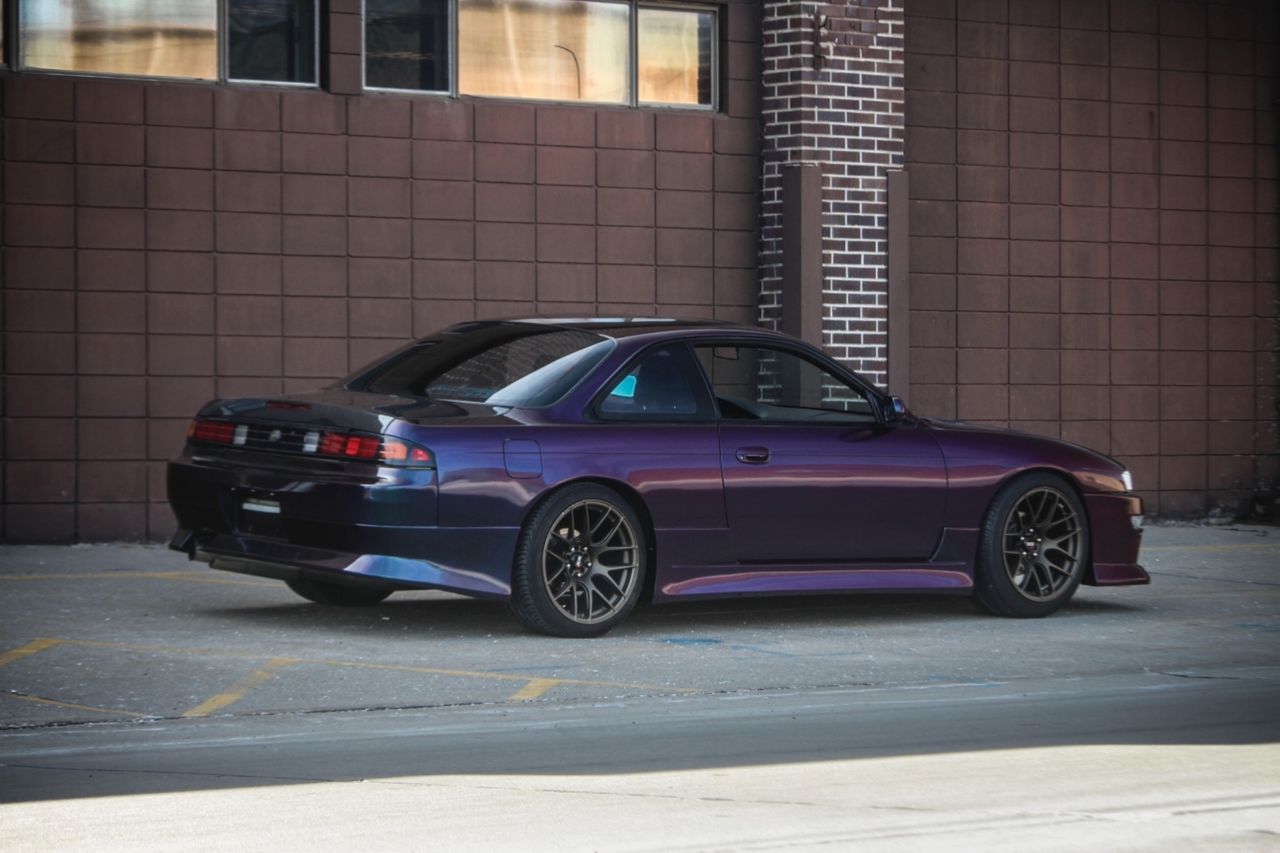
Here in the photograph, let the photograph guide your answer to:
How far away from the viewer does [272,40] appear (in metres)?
14.5

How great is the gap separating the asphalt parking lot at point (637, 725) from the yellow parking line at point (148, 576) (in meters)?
0.38

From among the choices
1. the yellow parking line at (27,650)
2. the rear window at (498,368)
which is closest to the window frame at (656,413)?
the rear window at (498,368)

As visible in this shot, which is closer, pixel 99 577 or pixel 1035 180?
pixel 99 577

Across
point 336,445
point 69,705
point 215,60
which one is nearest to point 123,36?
point 215,60

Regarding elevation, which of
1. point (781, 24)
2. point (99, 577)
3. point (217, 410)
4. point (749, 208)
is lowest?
point (99, 577)

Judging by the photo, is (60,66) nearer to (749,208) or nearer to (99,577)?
(99,577)

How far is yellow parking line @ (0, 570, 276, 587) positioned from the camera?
460 inches

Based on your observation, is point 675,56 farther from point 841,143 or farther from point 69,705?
point 69,705

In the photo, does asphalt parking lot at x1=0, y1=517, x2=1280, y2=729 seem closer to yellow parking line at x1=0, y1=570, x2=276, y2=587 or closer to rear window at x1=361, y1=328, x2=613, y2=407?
yellow parking line at x1=0, y1=570, x2=276, y2=587

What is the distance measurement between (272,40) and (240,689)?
7.60 m

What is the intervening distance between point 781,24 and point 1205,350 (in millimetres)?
4611

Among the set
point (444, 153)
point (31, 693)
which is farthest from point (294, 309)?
point (31, 693)

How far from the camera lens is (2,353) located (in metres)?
13.7

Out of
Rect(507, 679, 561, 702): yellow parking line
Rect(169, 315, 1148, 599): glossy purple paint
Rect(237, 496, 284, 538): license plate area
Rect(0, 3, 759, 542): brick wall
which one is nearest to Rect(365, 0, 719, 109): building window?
Rect(0, 3, 759, 542): brick wall
